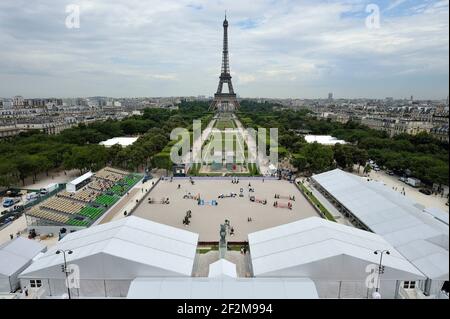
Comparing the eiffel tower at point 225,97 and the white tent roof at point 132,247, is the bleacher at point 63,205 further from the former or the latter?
the eiffel tower at point 225,97

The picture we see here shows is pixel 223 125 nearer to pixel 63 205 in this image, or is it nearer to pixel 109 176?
pixel 109 176

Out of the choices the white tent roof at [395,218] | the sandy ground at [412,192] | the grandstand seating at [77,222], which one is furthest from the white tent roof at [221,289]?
the sandy ground at [412,192]

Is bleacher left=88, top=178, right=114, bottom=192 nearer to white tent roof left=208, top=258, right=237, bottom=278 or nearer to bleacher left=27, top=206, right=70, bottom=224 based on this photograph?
bleacher left=27, top=206, right=70, bottom=224

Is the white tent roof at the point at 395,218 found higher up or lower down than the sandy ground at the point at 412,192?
higher up

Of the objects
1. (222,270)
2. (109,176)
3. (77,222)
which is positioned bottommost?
(77,222)

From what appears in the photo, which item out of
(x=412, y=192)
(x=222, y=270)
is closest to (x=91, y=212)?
(x=222, y=270)

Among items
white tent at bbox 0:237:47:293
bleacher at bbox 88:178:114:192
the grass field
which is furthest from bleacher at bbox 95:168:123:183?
the grass field

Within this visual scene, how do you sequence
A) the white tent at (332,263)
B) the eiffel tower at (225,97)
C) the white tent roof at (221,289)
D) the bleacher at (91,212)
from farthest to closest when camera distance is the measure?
1. the eiffel tower at (225,97)
2. the bleacher at (91,212)
3. the white tent at (332,263)
4. the white tent roof at (221,289)
